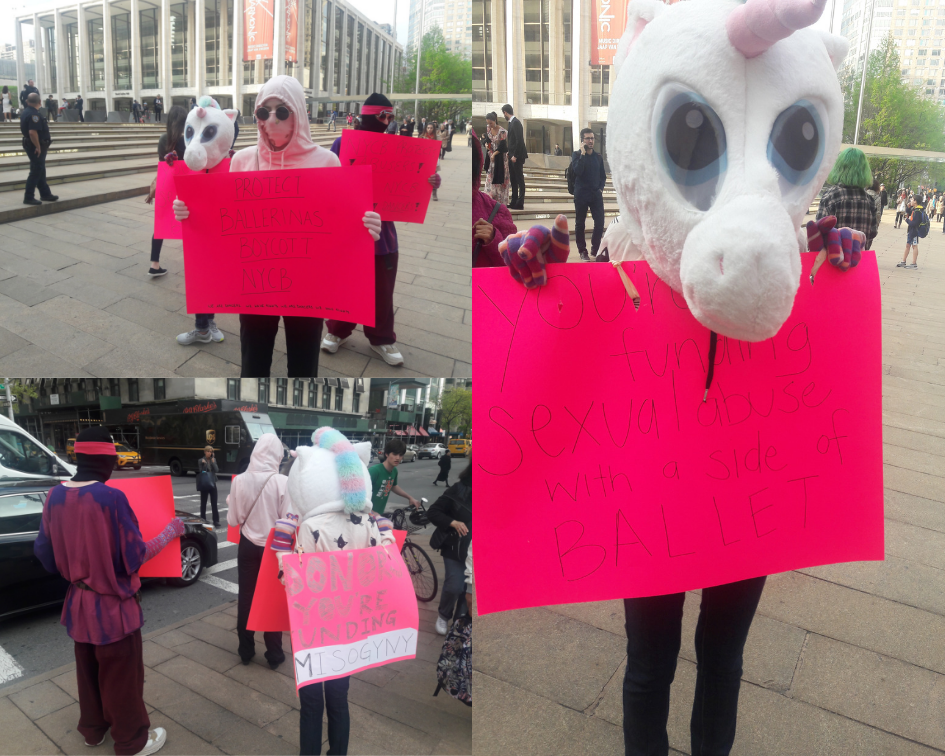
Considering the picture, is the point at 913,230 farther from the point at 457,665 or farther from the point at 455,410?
the point at 457,665

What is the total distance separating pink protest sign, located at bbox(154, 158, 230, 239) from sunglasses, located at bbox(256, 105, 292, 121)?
17.2 inches

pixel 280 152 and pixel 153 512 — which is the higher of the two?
pixel 280 152

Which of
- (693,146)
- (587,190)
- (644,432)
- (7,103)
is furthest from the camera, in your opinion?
(7,103)

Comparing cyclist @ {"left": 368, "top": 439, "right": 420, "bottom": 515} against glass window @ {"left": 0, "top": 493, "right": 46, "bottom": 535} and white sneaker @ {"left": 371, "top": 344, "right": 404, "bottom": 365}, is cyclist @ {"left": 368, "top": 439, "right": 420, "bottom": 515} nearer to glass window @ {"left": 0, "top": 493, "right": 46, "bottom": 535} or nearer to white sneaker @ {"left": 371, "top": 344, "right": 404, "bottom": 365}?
white sneaker @ {"left": 371, "top": 344, "right": 404, "bottom": 365}

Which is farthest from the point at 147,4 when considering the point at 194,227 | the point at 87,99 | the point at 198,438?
the point at 198,438

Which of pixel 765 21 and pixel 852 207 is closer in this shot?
pixel 765 21

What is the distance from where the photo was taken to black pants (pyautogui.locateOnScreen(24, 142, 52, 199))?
2652 millimetres

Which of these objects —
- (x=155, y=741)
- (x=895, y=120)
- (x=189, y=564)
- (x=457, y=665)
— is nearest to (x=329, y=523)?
(x=189, y=564)

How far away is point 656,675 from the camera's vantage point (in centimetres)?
154

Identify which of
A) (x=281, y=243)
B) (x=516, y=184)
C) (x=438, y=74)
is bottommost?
(x=281, y=243)

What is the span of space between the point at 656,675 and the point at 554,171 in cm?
166

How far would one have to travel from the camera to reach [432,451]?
7.86 feet

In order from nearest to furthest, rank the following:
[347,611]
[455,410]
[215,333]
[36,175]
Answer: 1. [347,611]
2. [455,410]
3. [36,175]
4. [215,333]

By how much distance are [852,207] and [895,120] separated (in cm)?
62
